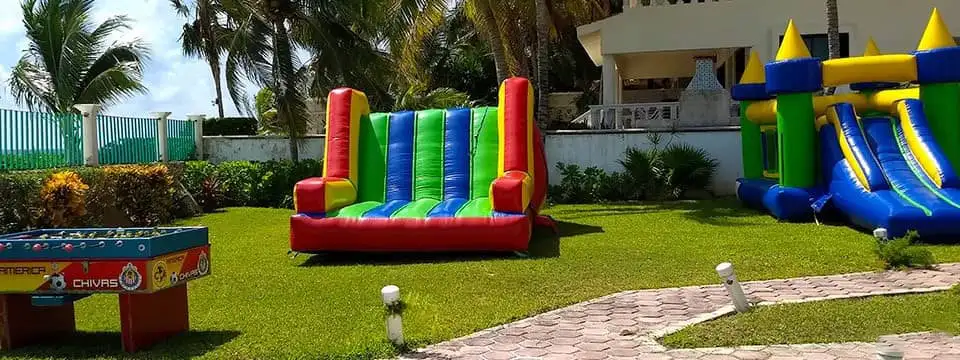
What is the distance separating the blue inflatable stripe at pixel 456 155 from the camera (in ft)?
35.4

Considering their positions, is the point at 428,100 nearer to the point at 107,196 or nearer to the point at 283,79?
the point at 283,79

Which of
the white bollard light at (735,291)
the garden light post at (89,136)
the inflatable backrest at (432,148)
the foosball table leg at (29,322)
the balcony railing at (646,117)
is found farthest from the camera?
the balcony railing at (646,117)

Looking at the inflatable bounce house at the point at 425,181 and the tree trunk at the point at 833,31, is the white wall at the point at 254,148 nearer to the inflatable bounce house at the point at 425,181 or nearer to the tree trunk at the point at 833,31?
the inflatable bounce house at the point at 425,181

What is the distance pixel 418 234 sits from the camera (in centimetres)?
961

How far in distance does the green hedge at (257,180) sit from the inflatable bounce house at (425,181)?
657 centimetres

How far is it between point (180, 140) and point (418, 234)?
1017cm

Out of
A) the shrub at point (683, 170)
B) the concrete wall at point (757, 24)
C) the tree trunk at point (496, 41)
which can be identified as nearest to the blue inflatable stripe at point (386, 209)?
the tree trunk at point (496, 41)

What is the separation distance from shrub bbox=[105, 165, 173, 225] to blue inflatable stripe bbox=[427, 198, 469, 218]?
19.7 feet

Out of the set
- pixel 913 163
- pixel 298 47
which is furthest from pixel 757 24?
pixel 298 47

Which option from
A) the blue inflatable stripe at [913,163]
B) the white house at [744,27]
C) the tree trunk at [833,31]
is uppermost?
the white house at [744,27]

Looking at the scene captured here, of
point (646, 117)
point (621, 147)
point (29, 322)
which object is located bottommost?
point (29, 322)

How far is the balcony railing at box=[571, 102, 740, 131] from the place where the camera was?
58.7 ft

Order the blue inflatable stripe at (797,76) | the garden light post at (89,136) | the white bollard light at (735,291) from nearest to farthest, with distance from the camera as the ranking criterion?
the white bollard light at (735,291) → the blue inflatable stripe at (797,76) → the garden light post at (89,136)

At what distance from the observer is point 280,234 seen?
504 inches
